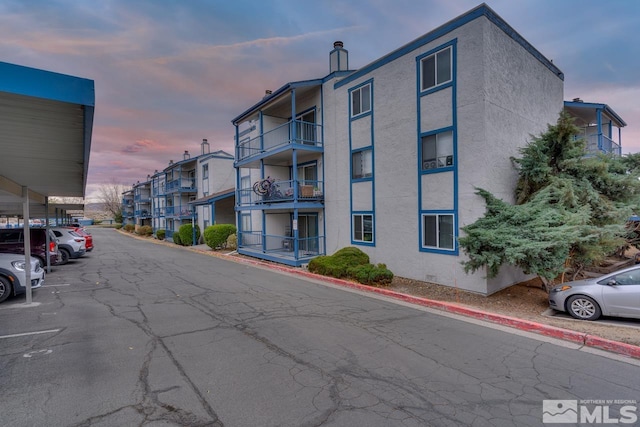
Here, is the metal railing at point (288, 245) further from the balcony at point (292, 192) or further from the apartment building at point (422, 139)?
the balcony at point (292, 192)

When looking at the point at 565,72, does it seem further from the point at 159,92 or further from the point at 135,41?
the point at 159,92

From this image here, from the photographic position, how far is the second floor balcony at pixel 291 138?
14992 mm

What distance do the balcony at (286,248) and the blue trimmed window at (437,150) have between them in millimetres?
6733

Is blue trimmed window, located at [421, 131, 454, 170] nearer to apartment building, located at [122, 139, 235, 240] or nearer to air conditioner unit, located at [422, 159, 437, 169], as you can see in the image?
air conditioner unit, located at [422, 159, 437, 169]

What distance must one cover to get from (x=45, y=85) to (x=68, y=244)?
17.1 metres

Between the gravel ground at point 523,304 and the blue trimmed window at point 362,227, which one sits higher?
the blue trimmed window at point 362,227

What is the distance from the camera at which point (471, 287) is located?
385 inches

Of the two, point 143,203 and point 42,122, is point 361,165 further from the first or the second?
point 143,203

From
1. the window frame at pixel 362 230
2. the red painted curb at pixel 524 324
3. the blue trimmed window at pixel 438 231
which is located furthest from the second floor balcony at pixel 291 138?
the red painted curb at pixel 524 324

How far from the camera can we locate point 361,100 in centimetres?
1361

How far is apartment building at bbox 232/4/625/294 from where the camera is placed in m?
9.78

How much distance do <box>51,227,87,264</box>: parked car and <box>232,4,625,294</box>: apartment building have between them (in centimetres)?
1035

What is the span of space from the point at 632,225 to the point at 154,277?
19210 mm

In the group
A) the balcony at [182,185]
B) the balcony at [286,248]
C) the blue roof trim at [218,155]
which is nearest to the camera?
the balcony at [286,248]
